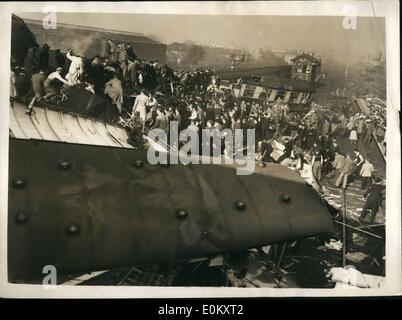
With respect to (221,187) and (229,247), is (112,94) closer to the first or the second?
(221,187)

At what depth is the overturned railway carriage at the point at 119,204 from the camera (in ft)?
7.40

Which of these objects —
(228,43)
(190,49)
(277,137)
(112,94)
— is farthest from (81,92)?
(277,137)

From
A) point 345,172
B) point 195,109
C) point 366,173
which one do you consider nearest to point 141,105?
point 195,109

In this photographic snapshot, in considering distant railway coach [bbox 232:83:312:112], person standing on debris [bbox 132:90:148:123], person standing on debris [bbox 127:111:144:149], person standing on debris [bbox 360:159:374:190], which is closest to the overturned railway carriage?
person standing on debris [bbox 127:111:144:149]

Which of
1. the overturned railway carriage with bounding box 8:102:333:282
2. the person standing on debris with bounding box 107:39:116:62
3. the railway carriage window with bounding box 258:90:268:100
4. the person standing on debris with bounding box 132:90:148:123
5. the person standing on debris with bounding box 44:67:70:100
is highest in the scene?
the person standing on debris with bounding box 107:39:116:62

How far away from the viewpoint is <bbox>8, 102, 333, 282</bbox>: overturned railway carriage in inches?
88.8

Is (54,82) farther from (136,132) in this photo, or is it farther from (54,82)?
(136,132)

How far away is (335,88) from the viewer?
8.22 feet

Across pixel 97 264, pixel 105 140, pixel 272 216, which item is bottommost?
pixel 97 264

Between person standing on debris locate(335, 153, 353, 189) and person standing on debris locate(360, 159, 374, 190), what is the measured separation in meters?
0.07

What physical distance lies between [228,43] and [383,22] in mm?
892

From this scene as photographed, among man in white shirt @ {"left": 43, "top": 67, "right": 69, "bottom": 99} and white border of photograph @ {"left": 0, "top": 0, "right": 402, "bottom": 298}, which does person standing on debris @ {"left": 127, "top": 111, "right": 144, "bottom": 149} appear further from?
white border of photograph @ {"left": 0, "top": 0, "right": 402, "bottom": 298}
